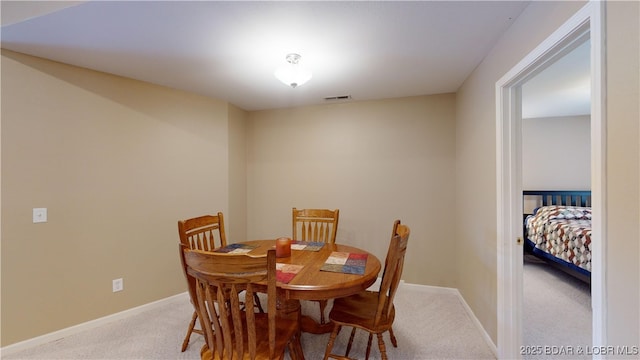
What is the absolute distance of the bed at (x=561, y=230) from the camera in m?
2.78

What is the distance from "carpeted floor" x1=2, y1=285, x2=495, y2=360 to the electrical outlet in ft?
0.94

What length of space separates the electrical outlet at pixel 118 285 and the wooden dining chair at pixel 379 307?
2.13 metres

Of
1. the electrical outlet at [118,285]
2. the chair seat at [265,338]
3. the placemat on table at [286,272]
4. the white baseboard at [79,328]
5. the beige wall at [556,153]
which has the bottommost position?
the white baseboard at [79,328]

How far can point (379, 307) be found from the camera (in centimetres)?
143

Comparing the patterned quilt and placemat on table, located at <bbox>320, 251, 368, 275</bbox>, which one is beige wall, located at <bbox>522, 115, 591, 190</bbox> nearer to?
the patterned quilt

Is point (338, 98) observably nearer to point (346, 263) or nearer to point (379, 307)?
point (346, 263)

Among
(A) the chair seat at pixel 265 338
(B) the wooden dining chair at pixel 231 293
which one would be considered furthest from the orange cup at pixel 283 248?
(B) the wooden dining chair at pixel 231 293

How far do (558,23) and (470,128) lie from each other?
1233mm

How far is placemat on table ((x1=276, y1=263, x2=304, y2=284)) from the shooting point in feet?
4.70

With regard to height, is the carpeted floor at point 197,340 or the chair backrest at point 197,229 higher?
the chair backrest at point 197,229

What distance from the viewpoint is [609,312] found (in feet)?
2.94

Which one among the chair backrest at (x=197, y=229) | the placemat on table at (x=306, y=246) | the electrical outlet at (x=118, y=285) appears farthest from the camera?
the electrical outlet at (x=118, y=285)

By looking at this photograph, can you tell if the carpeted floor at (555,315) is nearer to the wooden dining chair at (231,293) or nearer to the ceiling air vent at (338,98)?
the wooden dining chair at (231,293)

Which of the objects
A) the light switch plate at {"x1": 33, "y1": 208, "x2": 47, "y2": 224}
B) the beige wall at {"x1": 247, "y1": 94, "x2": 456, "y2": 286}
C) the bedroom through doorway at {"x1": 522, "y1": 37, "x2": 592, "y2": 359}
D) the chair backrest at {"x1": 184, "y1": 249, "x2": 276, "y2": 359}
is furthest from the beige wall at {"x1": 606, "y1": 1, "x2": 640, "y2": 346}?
the light switch plate at {"x1": 33, "y1": 208, "x2": 47, "y2": 224}
